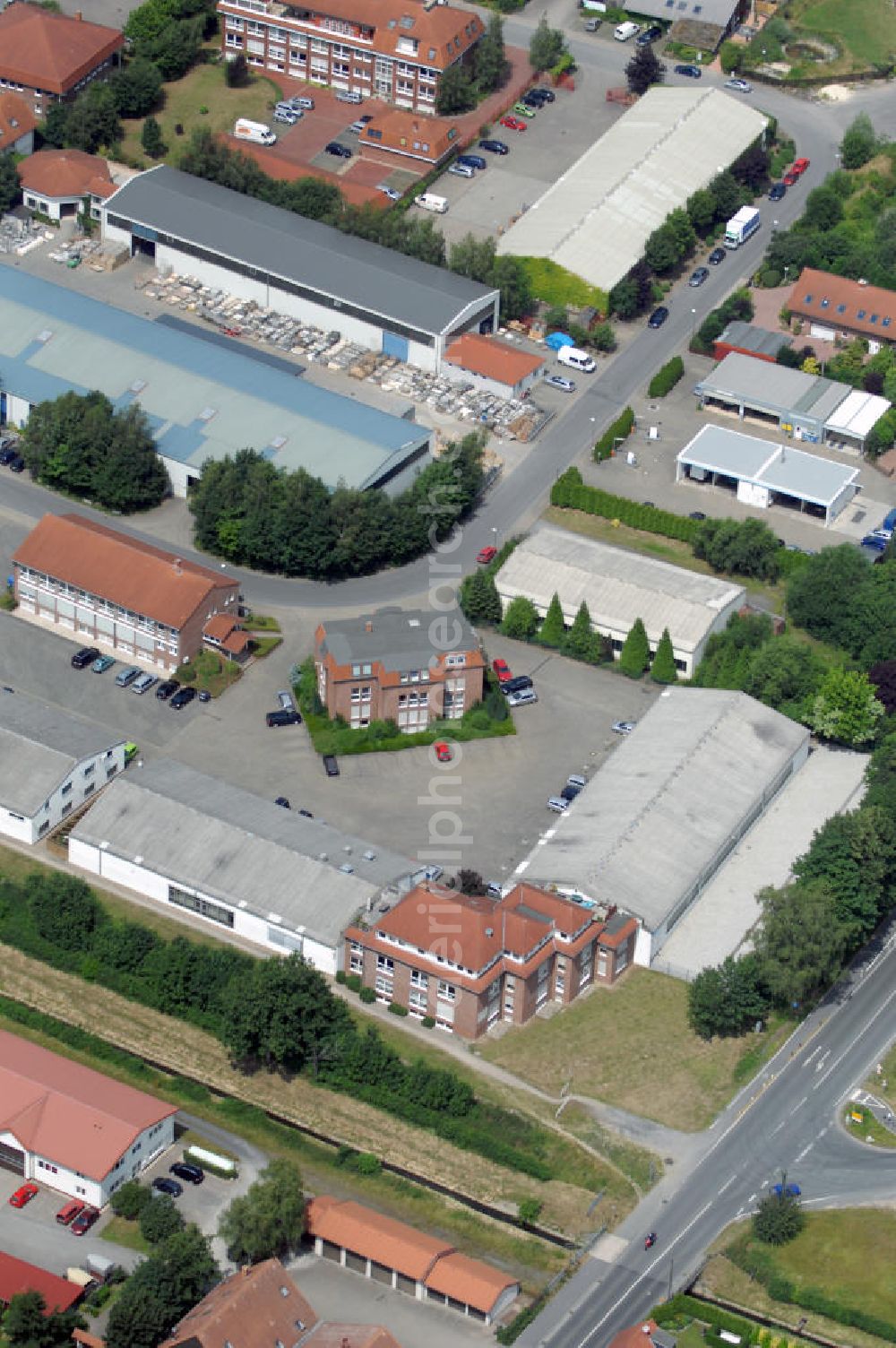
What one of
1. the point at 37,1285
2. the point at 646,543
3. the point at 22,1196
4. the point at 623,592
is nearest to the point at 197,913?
the point at 22,1196

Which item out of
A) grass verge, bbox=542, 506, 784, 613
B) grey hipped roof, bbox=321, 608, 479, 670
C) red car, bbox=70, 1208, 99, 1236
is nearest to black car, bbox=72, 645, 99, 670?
grey hipped roof, bbox=321, 608, 479, 670

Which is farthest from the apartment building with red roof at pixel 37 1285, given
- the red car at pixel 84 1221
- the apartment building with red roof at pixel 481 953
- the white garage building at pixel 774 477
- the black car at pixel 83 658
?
the white garage building at pixel 774 477

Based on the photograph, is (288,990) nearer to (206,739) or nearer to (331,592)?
(206,739)

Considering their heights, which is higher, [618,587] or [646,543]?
[618,587]

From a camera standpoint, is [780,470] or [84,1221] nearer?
[84,1221]

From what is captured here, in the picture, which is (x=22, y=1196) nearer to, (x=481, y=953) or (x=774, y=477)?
(x=481, y=953)

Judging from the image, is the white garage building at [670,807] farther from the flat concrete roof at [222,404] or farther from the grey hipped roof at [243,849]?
the flat concrete roof at [222,404]
